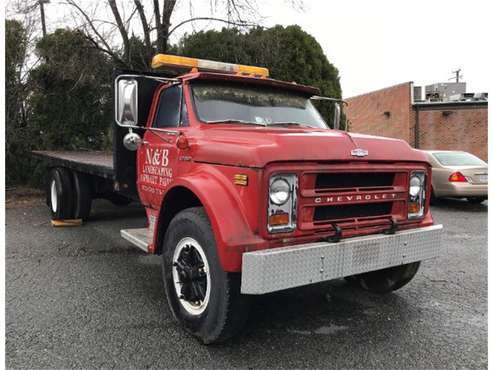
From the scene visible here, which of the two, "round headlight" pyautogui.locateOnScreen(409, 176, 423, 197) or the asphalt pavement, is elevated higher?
"round headlight" pyautogui.locateOnScreen(409, 176, 423, 197)

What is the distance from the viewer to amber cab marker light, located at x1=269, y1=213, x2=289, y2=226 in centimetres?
309

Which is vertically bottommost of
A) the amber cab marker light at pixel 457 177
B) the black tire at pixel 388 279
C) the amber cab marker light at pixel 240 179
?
the black tire at pixel 388 279

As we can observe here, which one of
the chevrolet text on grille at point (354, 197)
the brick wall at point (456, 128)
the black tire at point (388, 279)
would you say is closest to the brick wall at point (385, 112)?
the brick wall at point (456, 128)

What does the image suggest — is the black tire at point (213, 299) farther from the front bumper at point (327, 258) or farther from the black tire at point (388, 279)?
the black tire at point (388, 279)

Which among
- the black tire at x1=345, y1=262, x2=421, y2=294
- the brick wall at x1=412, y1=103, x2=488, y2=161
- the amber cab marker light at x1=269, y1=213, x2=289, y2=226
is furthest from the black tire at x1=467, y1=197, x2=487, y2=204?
the brick wall at x1=412, y1=103, x2=488, y2=161

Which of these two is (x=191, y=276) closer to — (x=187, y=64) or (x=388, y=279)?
(x=388, y=279)

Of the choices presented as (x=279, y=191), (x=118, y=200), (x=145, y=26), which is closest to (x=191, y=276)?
(x=279, y=191)

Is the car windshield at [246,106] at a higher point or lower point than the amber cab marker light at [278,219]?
higher

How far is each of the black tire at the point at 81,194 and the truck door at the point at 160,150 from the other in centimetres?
291

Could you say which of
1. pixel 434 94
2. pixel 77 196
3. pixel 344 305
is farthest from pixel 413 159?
pixel 434 94

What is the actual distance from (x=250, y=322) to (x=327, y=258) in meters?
1.05

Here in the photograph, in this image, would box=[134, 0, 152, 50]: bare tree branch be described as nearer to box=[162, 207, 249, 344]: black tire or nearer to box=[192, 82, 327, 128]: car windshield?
box=[192, 82, 327, 128]: car windshield

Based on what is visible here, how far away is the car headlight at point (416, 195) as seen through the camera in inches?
152

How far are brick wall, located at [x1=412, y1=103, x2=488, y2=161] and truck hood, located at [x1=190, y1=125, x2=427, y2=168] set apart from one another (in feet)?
76.1
